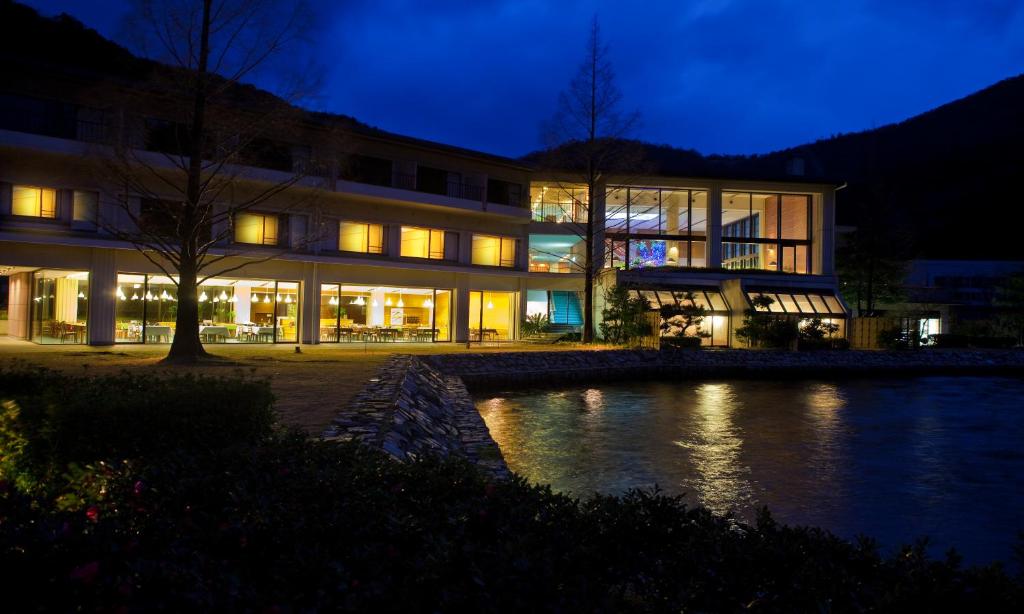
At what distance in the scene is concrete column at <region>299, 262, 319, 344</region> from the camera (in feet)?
89.7

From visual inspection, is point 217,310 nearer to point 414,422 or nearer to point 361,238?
point 361,238

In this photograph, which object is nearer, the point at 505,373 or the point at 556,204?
the point at 505,373

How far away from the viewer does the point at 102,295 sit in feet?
76.2

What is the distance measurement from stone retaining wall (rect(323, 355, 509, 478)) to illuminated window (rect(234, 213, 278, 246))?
12604 millimetres

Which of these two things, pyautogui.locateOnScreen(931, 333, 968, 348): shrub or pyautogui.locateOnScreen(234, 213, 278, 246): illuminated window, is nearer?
pyautogui.locateOnScreen(234, 213, 278, 246): illuminated window

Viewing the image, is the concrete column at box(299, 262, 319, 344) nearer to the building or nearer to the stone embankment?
the building

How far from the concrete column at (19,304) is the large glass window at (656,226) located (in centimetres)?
2474

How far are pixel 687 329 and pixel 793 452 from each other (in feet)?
65.4

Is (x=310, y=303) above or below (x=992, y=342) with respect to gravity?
above

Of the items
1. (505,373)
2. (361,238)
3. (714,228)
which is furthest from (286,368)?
(714,228)

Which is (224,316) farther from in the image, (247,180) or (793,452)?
(793,452)

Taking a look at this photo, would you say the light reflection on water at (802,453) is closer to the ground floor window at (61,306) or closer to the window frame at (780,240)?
the ground floor window at (61,306)

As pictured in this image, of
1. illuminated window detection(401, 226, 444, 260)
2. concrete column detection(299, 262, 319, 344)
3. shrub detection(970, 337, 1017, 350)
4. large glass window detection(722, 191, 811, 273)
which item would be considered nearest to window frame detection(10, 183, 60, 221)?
concrete column detection(299, 262, 319, 344)

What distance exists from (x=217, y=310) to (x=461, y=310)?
10.1m
